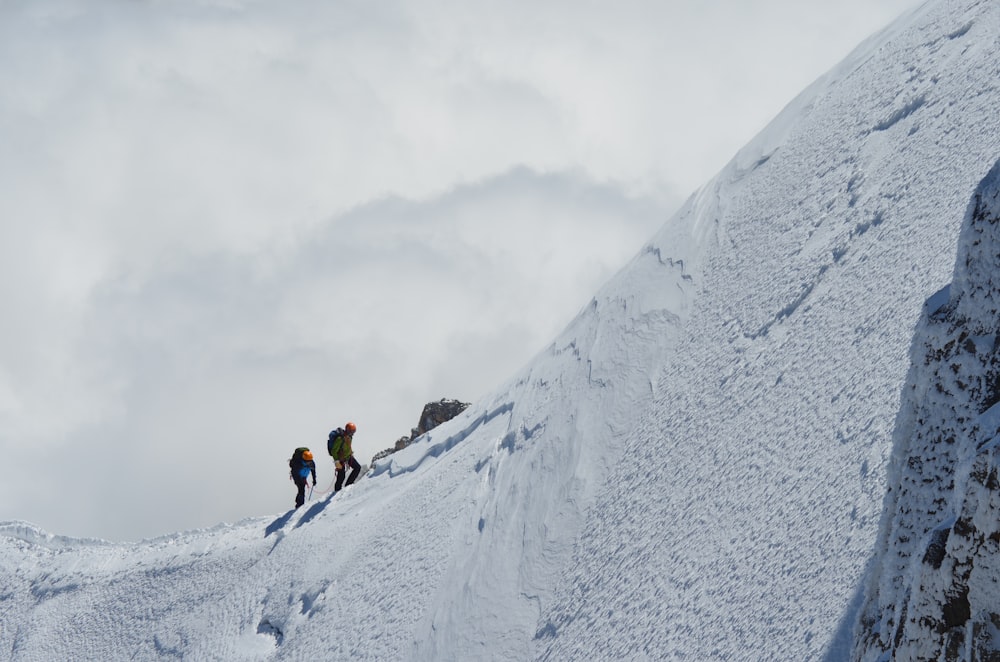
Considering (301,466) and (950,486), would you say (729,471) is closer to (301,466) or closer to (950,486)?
(950,486)

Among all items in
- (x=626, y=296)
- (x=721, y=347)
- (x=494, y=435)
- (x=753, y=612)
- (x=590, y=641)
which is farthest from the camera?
(x=494, y=435)

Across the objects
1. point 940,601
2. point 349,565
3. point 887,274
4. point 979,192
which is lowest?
point 940,601

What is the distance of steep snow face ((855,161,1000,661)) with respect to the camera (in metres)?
4.56

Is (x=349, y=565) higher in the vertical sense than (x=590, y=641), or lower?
higher

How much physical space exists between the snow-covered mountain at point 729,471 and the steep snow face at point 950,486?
0.05 feet

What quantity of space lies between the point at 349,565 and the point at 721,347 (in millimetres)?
7777

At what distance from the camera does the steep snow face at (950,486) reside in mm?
4559

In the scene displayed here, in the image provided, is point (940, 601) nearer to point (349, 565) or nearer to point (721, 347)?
point (721, 347)

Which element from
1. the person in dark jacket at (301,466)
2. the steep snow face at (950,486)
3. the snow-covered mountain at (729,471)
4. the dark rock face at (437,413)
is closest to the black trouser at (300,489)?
the person in dark jacket at (301,466)

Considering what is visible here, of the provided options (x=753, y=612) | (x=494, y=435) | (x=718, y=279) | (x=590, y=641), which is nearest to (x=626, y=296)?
(x=718, y=279)

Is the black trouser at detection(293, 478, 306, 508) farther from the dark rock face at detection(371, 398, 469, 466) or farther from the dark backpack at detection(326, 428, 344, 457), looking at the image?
the dark rock face at detection(371, 398, 469, 466)

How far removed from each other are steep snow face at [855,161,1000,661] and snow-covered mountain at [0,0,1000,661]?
15mm

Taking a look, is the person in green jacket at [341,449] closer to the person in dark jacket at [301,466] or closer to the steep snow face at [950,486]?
the person in dark jacket at [301,466]

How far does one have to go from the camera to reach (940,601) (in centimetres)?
476
